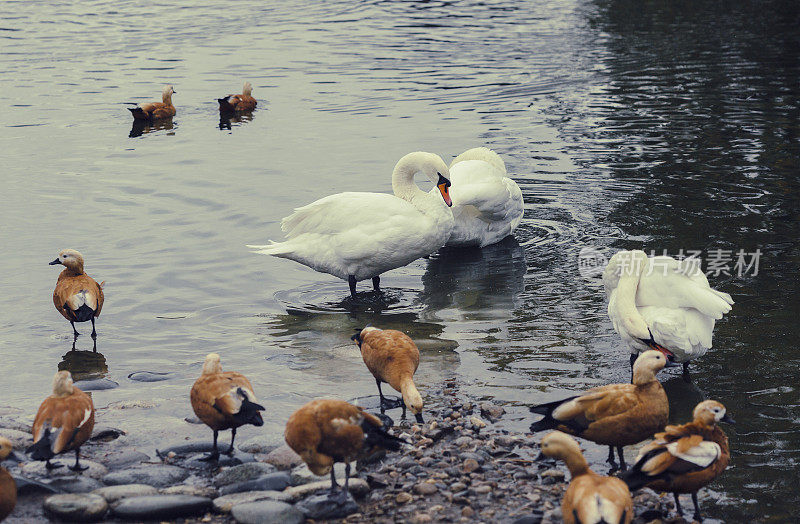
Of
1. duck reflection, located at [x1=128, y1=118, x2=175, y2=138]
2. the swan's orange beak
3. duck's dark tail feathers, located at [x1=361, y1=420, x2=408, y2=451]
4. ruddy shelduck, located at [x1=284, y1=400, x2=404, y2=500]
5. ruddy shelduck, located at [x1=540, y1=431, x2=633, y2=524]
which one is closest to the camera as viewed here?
ruddy shelduck, located at [x1=540, y1=431, x2=633, y2=524]

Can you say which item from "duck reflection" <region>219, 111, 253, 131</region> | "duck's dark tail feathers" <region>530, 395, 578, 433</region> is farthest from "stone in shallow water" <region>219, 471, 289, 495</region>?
"duck reflection" <region>219, 111, 253, 131</region>

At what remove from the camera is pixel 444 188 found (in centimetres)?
1151

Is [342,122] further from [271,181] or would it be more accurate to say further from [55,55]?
[55,55]

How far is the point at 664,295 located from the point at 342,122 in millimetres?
12235

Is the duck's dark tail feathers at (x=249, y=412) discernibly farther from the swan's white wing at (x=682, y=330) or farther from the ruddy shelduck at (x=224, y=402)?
the swan's white wing at (x=682, y=330)

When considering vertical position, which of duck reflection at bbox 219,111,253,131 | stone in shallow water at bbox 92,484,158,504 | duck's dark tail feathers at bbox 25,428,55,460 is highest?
duck reflection at bbox 219,111,253,131

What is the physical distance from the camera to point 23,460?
718cm

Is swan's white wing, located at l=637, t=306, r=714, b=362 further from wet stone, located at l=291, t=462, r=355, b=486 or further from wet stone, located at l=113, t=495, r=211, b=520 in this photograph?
wet stone, located at l=113, t=495, r=211, b=520

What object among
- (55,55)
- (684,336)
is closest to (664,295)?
(684,336)

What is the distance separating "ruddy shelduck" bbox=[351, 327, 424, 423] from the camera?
24.8ft

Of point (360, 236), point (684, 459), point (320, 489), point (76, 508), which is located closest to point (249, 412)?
point (320, 489)

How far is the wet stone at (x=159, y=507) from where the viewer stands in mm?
6211

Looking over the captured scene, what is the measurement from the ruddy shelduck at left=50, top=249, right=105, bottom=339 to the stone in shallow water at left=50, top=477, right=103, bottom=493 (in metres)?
3.37

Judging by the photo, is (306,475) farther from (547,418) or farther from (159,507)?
(547,418)
